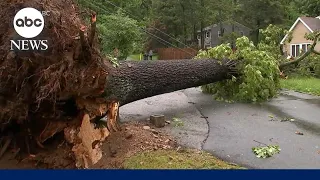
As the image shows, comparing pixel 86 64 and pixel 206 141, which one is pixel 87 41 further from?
pixel 206 141

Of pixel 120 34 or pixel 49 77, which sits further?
pixel 120 34

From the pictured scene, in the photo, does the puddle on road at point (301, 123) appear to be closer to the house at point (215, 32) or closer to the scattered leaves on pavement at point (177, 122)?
the scattered leaves on pavement at point (177, 122)

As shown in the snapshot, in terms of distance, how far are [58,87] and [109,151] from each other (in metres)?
1.21

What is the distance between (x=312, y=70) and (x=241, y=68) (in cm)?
705

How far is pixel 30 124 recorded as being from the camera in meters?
5.12

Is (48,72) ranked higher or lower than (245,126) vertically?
higher

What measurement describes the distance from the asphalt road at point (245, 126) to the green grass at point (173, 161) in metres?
0.30

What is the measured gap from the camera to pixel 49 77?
4461 mm

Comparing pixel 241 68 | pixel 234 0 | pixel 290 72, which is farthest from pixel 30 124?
pixel 234 0

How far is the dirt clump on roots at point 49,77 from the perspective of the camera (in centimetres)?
446

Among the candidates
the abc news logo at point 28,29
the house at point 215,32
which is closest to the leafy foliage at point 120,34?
the abc news logo at point 28,29

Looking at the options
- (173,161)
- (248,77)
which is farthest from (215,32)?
(173,161)

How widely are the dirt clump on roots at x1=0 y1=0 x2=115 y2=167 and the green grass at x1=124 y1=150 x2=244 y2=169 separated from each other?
2.86 feet

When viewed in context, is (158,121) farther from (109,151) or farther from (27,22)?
(27,22)
